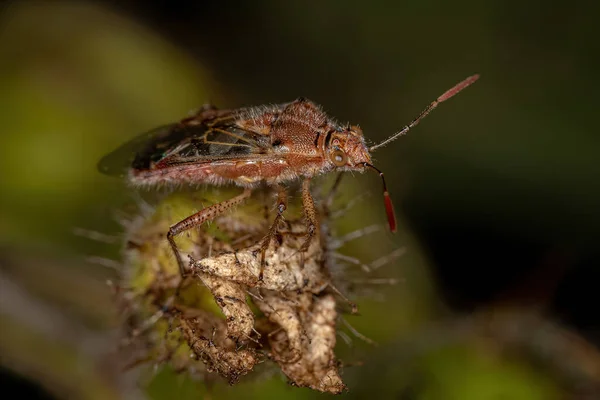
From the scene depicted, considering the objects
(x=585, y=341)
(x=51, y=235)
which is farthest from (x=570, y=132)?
(x=51, y=235)

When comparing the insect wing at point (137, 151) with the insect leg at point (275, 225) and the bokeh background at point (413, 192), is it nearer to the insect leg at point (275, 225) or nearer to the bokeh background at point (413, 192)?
the bokeh background at point (413, 192)

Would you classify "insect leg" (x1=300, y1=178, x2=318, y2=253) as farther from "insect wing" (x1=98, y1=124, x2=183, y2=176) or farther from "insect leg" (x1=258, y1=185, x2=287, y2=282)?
"insect wing" (x1=98, y1=124, x2=183, y2=176)

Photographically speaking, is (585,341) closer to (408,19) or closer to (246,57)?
(408,19)

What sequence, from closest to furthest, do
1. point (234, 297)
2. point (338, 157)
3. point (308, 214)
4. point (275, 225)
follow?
point (234, 297), point (275, 225), point (308, 214), point (338, 157)

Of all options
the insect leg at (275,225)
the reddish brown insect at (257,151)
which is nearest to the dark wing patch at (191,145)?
the reddish brown insect at (257,151)

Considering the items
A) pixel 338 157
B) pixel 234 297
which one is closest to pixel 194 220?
pixel 234 297

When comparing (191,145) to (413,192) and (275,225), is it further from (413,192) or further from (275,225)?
(413,192)
